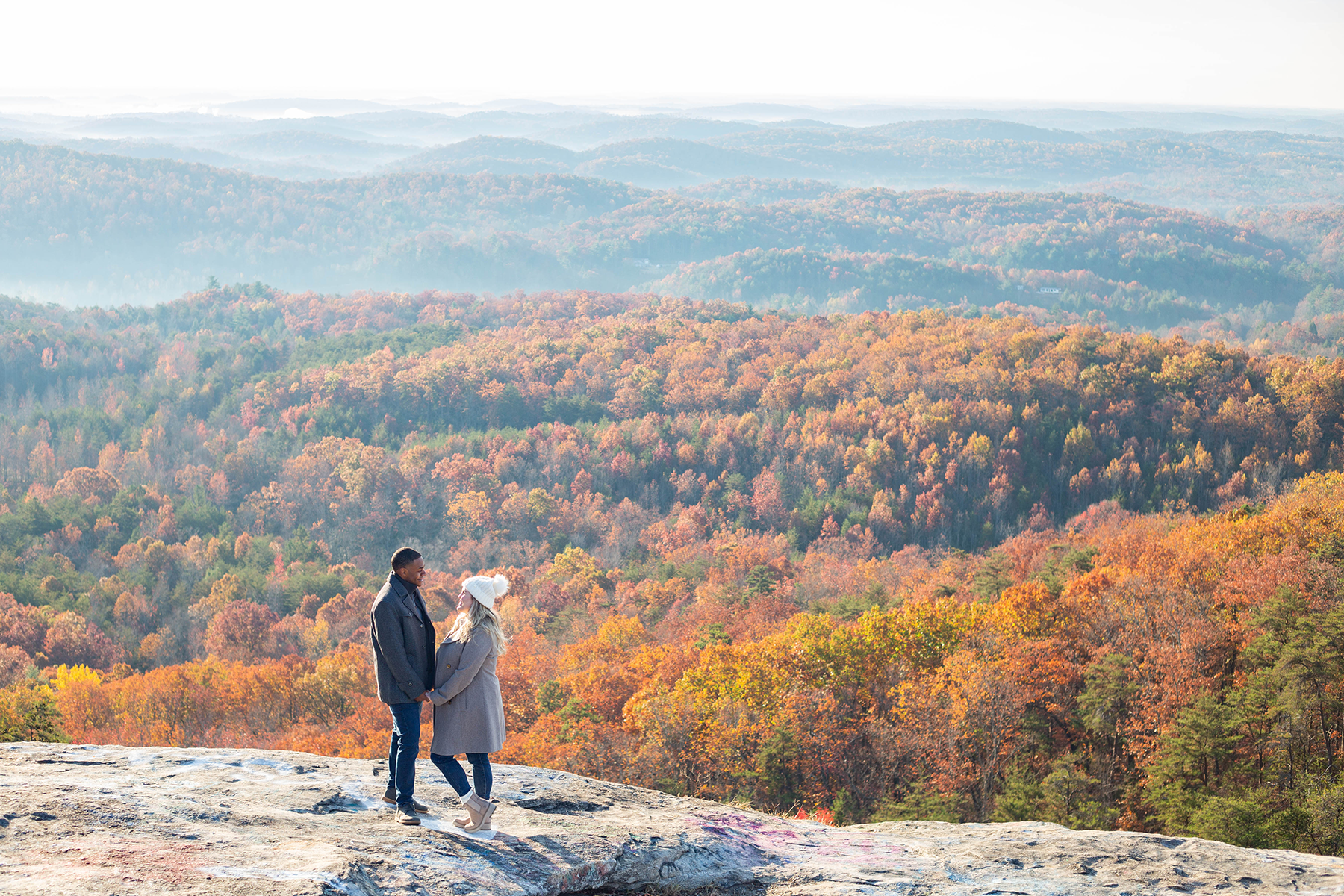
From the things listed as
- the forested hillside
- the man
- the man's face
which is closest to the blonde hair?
the man

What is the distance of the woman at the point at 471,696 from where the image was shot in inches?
522

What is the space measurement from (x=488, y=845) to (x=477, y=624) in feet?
9.85

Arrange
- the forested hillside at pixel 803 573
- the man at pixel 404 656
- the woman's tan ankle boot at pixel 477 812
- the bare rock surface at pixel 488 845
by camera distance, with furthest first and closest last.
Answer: the forested hillside at pixel 803 573 → the woman's tan ankle boot at pixel 477 812 → the man at pixel 404 656 → the bare rock surface at pixel 488 845

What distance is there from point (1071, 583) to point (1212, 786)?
829 inches

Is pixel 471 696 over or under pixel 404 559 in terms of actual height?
under

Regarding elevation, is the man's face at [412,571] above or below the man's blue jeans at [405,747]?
above

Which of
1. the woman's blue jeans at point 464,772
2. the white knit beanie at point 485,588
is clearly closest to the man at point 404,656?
the woman's blue jeans at point 464,772

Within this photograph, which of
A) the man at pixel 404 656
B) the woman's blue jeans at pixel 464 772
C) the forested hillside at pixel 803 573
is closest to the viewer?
the man at pixel 404 656

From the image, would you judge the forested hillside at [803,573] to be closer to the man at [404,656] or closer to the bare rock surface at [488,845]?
the bare rock surface at [488,845]

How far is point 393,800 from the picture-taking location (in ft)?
48.1

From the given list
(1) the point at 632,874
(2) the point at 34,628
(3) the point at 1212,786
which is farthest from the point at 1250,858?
(2) the point at 34,628

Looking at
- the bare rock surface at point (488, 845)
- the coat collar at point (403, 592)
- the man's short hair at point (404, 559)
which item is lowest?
the bare rock surface at point (488, 845)

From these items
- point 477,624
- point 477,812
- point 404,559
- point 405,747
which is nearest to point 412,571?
point 404,559

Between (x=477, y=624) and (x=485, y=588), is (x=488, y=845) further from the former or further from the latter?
(x=485, y=588)
